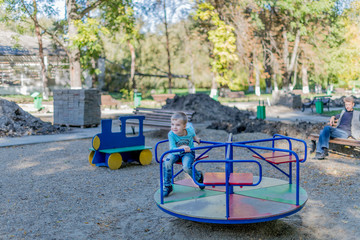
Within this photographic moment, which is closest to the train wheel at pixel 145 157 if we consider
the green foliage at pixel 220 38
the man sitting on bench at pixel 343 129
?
the man sitting on bench at pixel 343 129

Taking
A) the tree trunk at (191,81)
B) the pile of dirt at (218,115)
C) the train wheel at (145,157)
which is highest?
the tree trunk at (191,81)

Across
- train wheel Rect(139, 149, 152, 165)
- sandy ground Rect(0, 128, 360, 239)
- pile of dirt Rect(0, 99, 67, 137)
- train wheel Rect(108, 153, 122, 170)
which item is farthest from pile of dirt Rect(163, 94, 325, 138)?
pile of dirt Rect(0, 99, 67, 137)

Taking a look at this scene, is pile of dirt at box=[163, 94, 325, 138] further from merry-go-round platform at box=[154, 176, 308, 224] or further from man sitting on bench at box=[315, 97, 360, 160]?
merry-go-round platform at box=[154, 176, 308, 224]

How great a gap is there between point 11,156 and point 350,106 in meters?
7.09

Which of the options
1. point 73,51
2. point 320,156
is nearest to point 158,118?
point 320,156

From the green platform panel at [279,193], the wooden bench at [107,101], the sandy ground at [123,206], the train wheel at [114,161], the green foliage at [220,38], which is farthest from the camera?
the green foliage at [220,38]

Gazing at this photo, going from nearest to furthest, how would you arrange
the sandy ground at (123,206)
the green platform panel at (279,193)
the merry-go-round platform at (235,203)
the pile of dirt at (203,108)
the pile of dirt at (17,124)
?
1. the merry-go-round platform at (235,203)
2. the sandy ground at (123,206)
3. the green platform panel at (279,193)
4. the pile of dirt at (17,124)
5. the pile of dirt at (203,108)

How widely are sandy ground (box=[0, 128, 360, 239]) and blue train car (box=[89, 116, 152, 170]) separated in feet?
0.61

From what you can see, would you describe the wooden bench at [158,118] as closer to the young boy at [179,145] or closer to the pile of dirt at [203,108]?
the pile of dirt at [203,108]

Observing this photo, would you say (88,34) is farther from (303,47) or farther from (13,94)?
(303,47)

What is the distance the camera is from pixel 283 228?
438 cm

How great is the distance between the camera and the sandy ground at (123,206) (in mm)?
4273

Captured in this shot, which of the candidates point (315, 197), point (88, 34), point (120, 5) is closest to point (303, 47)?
point (120, 5)

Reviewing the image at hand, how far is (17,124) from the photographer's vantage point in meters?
12.5
